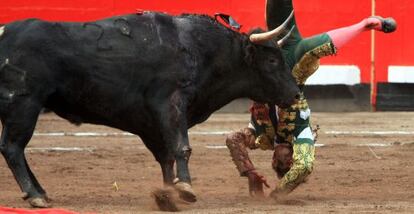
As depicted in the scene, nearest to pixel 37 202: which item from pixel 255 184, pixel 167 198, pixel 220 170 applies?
pixel 167 198

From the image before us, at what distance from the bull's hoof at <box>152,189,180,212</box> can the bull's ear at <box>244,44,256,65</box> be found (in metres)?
1.05

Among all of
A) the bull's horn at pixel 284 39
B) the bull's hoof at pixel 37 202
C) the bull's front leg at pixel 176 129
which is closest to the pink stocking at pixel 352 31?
the bull's horn at pixel 284 39

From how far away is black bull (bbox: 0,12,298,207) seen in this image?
7.20 m

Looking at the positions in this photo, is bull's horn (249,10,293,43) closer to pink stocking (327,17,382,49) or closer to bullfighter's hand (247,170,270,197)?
pink stocking (327,17,382,49)

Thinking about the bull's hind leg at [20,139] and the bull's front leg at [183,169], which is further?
the bull's hind leg at [20,139]

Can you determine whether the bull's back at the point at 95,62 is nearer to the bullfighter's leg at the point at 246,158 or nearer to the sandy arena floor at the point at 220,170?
the sandy arena floor at the point at 220,170

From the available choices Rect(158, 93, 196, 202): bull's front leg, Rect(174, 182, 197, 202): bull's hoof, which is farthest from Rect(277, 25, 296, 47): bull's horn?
Rect(174, 182, 197, 202): bull's hoof

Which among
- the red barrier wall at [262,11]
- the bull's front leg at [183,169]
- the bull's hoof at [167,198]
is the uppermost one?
the bull's front leg at [183,169]

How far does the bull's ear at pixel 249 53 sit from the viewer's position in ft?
24.9

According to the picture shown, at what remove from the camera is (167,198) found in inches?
277

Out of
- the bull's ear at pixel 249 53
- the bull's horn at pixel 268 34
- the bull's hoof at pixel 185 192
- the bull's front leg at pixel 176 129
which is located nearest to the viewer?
the bull's hoof at pixel 185 192

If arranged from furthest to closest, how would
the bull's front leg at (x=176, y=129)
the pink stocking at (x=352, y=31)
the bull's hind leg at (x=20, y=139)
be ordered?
the pink stocking at (x=352, y=31)
the bull's front leg at (x=176, y=129)
the bull's hind leg at (x=20, y=139)

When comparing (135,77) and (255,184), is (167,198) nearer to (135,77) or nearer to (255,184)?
(135,77)

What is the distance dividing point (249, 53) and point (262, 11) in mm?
6232
